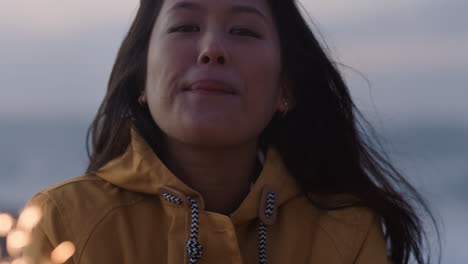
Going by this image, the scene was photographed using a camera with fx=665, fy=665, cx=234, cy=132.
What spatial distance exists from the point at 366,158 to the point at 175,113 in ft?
2.68

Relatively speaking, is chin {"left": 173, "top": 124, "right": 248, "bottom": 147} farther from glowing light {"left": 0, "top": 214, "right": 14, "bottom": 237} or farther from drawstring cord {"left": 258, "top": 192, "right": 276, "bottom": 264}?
glowing light {"left": 0, "top": 214, "right": 14, "bottom": 237}

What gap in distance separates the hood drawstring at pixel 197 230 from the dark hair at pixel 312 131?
19cm

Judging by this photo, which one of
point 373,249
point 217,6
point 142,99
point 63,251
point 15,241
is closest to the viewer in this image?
point 15,241

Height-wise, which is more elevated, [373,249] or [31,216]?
[31,216]

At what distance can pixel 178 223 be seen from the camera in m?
1.88

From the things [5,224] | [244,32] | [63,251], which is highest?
[244,32]

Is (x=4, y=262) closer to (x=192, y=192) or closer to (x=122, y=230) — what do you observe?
(x=122, y=230)

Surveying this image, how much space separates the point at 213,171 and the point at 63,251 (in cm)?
51

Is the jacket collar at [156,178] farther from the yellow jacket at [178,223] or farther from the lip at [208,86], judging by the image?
the lip at [208,86]

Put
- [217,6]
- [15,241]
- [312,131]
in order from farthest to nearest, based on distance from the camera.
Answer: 1. [312,131]
2. [217,6]
3. [15,241]

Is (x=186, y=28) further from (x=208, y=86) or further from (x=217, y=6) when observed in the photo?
(x=208, y=86)

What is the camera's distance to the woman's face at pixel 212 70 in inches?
72.6

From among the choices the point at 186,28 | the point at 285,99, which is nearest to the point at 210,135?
the point at 186,28

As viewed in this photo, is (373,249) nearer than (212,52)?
No
